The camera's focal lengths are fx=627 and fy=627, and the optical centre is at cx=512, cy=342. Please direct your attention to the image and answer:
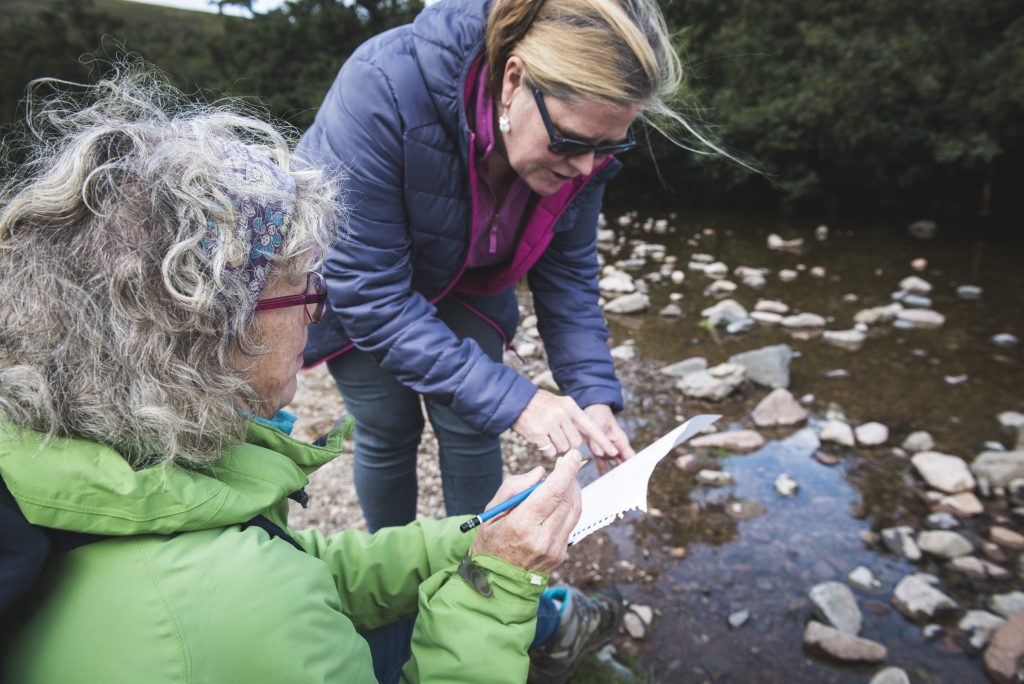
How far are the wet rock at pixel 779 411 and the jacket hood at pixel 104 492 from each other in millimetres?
3213

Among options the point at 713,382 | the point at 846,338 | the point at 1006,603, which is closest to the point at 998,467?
the point at 1006,603

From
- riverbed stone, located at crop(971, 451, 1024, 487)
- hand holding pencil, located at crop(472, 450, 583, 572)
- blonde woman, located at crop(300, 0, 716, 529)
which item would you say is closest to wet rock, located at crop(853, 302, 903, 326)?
riverbed stone, located at crop(971, 451, 1024, 487)

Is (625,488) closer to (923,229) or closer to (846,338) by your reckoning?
(846,338)

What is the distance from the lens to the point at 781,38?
442 inches

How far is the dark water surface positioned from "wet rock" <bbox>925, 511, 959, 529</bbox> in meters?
0.04

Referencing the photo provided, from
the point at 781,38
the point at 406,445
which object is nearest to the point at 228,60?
the point at 781,38

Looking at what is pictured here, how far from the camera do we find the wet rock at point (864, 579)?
8.12 ft

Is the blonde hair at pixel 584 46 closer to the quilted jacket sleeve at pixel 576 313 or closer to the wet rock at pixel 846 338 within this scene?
the quilted jacket sleeve at pixel 576 313

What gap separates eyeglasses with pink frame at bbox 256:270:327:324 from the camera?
3.56 ft

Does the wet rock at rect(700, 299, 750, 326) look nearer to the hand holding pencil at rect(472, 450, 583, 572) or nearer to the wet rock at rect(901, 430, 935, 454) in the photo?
the wet rock at rect(901, 430, 935, 454)

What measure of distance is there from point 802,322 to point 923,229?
4.67 meters

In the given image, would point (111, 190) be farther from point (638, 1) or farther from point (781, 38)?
point (781, 38)

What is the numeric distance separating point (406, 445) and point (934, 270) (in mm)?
6745

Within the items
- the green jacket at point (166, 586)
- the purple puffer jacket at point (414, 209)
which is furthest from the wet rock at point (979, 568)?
the green jacket at point (166, 586)
